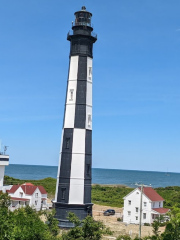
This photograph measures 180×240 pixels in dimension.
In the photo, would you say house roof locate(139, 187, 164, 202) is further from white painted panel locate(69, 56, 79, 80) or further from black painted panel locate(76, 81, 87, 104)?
white painted panel locate(69, 56, 79, 80)

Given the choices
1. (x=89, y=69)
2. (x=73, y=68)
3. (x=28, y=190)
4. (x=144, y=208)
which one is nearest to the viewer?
(x=73, y=68)

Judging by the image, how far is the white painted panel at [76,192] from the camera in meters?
29.5

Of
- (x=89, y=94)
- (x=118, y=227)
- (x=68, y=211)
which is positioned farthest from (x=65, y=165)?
(x=118, y=227)

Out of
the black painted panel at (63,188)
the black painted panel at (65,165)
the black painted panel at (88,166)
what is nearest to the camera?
the black painted panel at (63,188)

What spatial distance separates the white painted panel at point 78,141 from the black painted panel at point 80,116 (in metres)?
0.44

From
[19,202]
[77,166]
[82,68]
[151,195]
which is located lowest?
[19,202]

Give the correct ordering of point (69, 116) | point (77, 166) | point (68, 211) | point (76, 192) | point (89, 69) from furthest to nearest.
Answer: point (89, 69), point (69, 116), point (77, 166), point (76, 192), point (68, 211)

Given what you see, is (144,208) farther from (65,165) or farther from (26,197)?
(26,197)

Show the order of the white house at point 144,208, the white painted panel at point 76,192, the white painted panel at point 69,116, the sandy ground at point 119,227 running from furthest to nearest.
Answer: the white house at point 144,208, the sandy ground at point 119,227, the white painted panel at point 69,116, the white painted panel at point 76,192

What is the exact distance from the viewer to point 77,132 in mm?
30297

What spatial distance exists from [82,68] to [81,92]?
2206 mm

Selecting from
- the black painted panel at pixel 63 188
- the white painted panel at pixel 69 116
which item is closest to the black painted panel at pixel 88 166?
the black painted panel at pixel 63 188

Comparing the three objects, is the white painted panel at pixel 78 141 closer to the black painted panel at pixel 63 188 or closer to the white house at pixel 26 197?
the black painted panel at pixel 63 188

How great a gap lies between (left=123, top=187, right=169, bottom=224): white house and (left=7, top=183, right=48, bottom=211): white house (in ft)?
35.3
